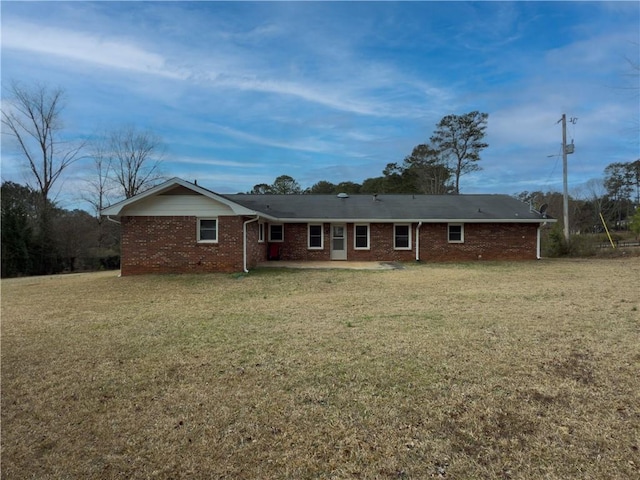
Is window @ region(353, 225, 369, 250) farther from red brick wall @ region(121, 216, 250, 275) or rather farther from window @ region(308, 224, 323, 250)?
red brick wall @ region(121, 216, 250, 275)

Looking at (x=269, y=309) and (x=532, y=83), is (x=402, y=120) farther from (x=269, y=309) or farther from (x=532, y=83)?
(x=269, y=309)

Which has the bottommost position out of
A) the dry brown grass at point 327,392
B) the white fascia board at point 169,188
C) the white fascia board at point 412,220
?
the dry brown grass at point 327,392

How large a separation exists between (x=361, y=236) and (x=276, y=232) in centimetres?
416

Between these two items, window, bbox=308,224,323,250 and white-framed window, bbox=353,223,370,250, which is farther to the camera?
window, bbox=308,224,323,250

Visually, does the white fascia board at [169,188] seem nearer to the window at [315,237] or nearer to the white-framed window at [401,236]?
the window at [315,237]

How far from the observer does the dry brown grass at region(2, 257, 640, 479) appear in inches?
99.0

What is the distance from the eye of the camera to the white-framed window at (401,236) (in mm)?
17766

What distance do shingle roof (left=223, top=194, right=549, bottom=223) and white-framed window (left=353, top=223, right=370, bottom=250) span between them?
0.59 metres

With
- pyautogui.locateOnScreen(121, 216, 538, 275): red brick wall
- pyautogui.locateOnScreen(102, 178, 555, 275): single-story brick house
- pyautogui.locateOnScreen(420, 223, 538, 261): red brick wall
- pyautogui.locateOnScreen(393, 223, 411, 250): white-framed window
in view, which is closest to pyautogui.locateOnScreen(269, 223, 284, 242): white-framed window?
pyautogui.locateOnScreen(102, 178, 555, 275): single-story brick house

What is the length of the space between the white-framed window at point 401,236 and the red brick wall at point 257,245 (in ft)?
0.68

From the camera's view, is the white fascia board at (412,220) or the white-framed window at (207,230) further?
the white fascia board at (412,220)

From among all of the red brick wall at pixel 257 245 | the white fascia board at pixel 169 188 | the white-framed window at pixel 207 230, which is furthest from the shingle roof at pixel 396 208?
the white fascia board at pixel 169 188

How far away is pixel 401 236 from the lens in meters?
17.9

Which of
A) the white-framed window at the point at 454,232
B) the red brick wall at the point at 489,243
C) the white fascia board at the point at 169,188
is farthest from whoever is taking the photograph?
the white-framed window at the point at 454,232
